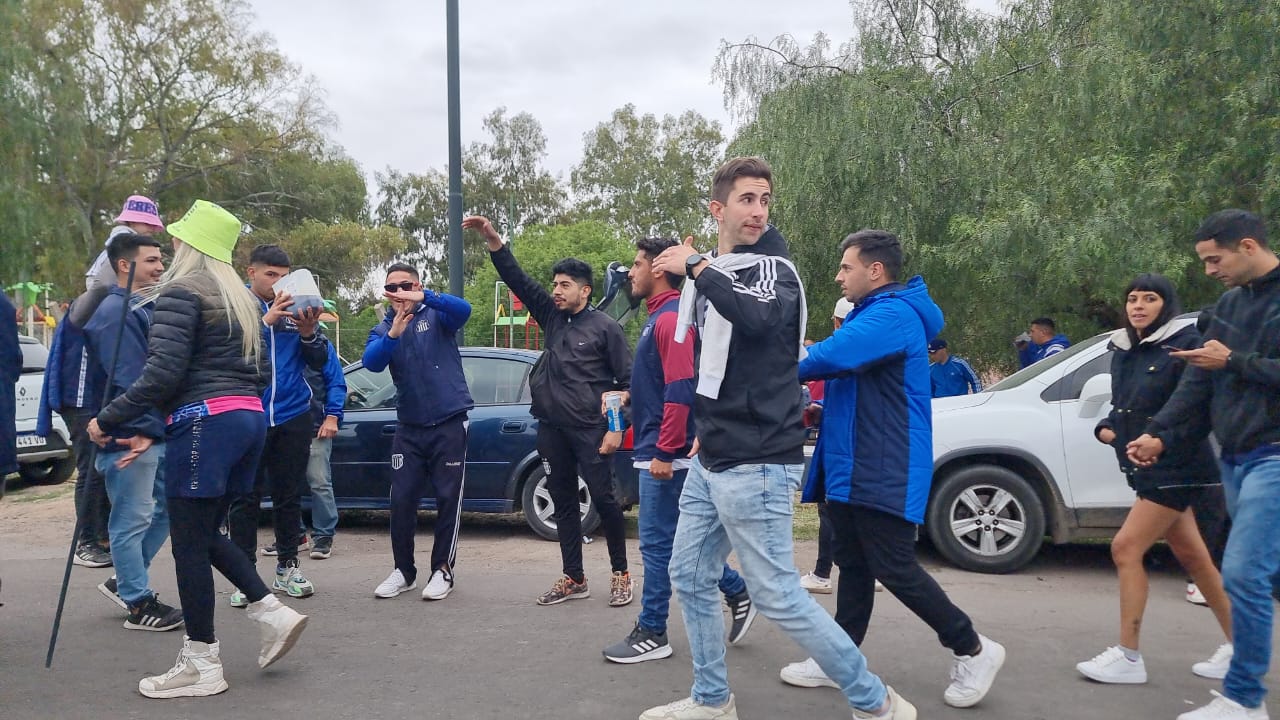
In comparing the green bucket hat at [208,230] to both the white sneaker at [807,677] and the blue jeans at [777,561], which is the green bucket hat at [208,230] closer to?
the blue jeans at [777,561]

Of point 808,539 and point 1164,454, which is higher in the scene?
point 1164,454

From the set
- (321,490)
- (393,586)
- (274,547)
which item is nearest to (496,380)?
(321,490)

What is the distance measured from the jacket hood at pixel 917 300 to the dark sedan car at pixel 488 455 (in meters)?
3.82

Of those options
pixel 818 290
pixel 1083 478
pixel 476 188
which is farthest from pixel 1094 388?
pixel 476 188

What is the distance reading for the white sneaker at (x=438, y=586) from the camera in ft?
19.3

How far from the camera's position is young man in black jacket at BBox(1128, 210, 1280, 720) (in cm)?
379

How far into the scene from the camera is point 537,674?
454 centimetres

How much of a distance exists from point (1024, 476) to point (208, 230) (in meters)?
5.22

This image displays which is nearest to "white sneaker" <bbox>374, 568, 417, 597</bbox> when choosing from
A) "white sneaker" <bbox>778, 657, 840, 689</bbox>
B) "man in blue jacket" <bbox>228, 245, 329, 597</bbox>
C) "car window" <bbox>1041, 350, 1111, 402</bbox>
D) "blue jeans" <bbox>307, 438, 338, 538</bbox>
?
"man in blue jacket" <bbox>228, 245, 329, 597</bbox>

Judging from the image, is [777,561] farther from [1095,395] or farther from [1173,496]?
[1095,395]

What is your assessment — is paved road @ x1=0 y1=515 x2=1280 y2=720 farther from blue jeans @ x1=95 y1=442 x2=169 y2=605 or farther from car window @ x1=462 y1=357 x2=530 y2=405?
car window @ x1=462 y1=357 x2=530 y2=405

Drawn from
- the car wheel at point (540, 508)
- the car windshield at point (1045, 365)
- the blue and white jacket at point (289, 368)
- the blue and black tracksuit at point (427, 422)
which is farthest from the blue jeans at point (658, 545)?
the car windshield at point (1045, 365)

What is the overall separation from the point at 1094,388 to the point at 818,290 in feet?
29.6

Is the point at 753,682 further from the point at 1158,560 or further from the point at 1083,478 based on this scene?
the point at 1158,560
